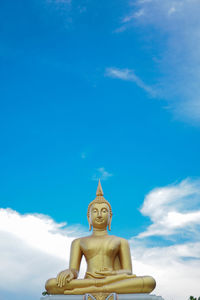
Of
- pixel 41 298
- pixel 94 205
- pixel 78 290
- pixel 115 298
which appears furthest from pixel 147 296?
pixel 94 205

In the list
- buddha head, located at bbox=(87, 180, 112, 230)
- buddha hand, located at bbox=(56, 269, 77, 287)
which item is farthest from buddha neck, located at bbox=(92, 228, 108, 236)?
buddha hand, located at bbox=(56, 269, 77, 287)

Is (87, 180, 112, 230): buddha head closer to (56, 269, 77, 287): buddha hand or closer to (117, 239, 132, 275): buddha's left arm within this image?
(117, 239, 132, 275): buddha's left arm

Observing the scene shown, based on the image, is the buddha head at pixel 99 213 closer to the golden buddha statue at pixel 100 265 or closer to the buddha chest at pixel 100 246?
the golden buddha statue at pixel 100 265

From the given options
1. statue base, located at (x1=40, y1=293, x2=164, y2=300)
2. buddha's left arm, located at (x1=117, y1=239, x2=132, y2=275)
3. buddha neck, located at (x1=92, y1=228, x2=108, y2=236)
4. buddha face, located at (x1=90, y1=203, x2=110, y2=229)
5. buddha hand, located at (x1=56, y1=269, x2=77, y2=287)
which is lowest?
statue base, located at (x1=40, y1=293, x2=164, y2=300)

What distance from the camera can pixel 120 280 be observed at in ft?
33.5

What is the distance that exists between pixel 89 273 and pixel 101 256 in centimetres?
82

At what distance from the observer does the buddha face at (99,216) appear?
12258 millimetres

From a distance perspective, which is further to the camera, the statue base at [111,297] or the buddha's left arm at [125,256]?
the buddha's left arm at [125,256]

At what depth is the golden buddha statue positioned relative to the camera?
10070mm

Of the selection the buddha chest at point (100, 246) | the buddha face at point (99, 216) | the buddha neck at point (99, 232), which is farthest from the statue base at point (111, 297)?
the buddha face at point (99, 216)

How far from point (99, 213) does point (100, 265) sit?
62.6 inches

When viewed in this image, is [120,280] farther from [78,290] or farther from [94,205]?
[94,205]

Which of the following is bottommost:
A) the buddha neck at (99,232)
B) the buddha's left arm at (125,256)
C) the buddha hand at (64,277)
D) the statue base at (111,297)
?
the statue base at (111,297)

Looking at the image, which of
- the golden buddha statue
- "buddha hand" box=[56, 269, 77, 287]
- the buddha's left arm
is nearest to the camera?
the golden buddha statue
